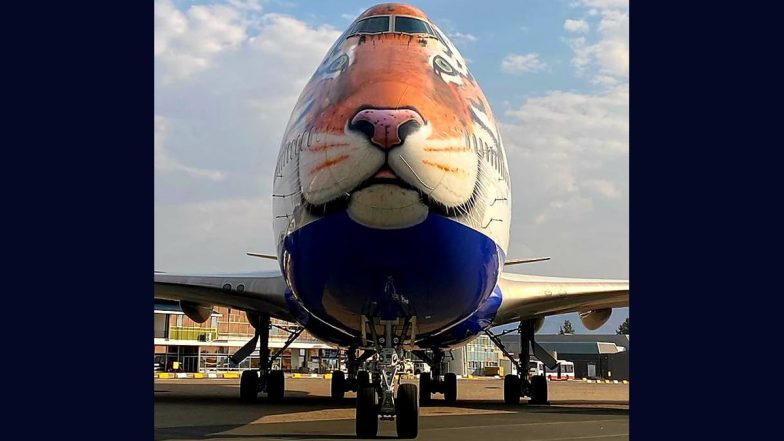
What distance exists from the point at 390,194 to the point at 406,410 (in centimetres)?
347

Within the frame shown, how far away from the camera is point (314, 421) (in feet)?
49.4

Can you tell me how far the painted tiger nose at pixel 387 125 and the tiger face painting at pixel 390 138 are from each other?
1cm

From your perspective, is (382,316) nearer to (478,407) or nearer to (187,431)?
(187,431)

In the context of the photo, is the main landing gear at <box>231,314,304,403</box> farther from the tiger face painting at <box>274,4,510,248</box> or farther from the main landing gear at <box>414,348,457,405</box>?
the tiger face painting at <box>274,4,510,248</box>

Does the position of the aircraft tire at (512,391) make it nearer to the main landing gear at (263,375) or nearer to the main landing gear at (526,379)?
the main landing gear at (526,379)

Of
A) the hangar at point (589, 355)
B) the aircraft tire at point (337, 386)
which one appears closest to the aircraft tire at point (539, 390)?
the aircraft tire at point (337, 386)

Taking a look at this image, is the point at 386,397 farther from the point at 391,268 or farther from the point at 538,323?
the point at 538,323

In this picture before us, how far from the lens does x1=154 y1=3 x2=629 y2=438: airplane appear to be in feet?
30.1

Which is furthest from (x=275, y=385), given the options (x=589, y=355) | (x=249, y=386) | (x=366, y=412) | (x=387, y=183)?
(x=589, y=355)

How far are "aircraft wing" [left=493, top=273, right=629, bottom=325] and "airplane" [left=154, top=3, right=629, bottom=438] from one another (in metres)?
6.04

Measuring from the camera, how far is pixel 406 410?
11.2m

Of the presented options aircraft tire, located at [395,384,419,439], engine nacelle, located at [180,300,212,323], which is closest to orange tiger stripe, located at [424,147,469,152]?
aircraft tire, located at [395,384,419,439]

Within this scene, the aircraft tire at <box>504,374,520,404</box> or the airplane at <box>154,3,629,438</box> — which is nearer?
the airplane at <box>154,3,629,438</box>

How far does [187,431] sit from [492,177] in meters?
6.09
